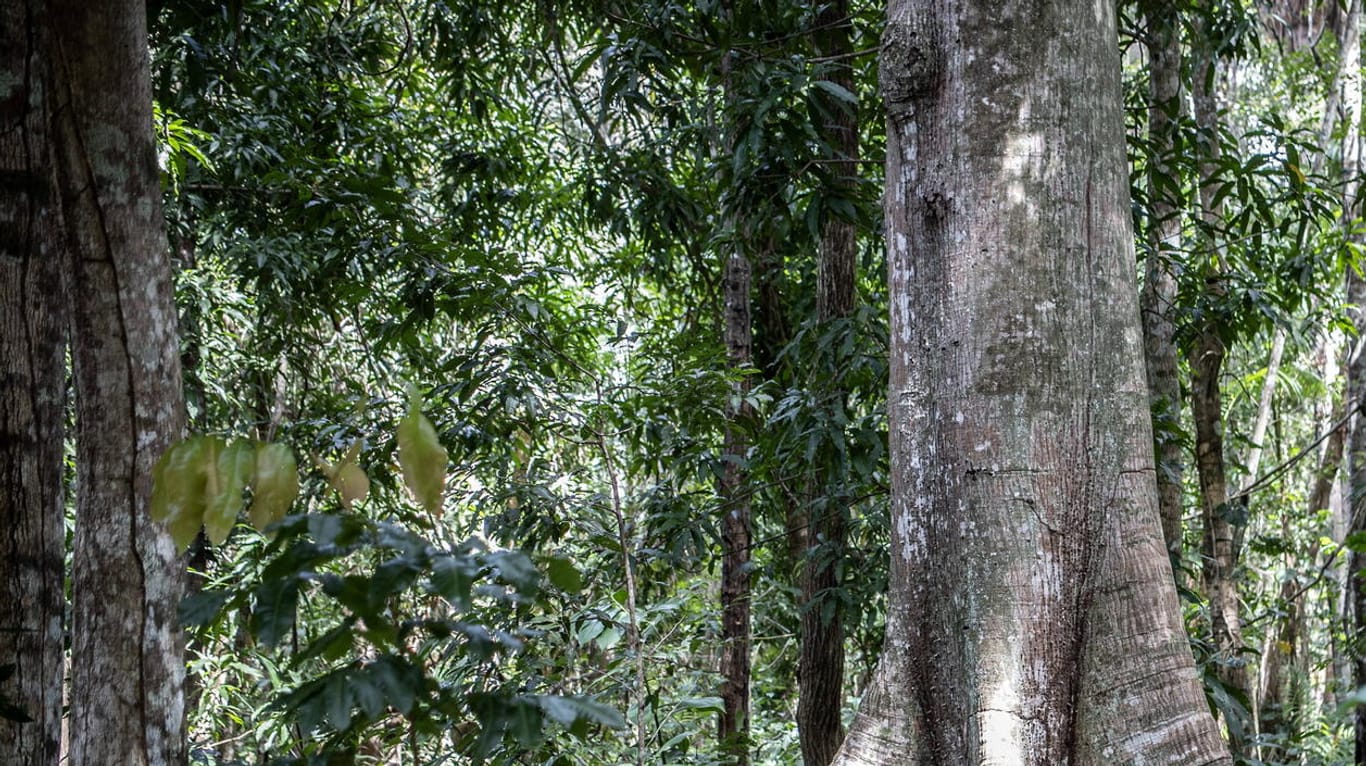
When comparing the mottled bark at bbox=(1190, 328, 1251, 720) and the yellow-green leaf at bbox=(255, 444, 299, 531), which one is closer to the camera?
the yellow-green leaf at bbox=(255, 444, 299, 531)

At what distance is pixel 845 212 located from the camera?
3.19m

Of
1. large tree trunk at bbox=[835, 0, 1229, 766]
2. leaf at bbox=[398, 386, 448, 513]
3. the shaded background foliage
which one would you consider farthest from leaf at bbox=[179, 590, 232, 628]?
large tree trunk at bbox=[835, 0, 1229, 766]

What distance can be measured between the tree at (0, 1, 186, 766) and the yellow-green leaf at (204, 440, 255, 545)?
1.55 ft

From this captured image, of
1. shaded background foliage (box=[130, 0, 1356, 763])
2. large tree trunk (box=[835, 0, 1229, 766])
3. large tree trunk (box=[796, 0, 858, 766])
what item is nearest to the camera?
shaded background foliage (box=[130, 0, 1356, 763])

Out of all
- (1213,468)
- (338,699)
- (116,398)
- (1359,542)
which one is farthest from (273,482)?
(1213,468)

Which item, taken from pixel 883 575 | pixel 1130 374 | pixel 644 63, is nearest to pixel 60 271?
pixel 1130 374

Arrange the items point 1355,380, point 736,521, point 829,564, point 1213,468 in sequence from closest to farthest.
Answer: point 829,564
point 1355,380
point 736,521
point 1213,468

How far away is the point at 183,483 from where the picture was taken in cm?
118

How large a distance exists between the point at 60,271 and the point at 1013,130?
157cm

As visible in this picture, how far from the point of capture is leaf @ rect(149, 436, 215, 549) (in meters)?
1.18

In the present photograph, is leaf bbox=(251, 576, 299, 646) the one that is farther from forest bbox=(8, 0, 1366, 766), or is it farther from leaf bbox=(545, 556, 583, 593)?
leaf bbox=(545, 556, 583, 593)

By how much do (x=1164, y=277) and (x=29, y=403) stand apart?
14.3 ft

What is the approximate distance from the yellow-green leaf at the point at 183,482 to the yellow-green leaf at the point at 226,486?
0.03ft

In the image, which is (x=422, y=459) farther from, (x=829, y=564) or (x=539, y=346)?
(x=829, y=564)
